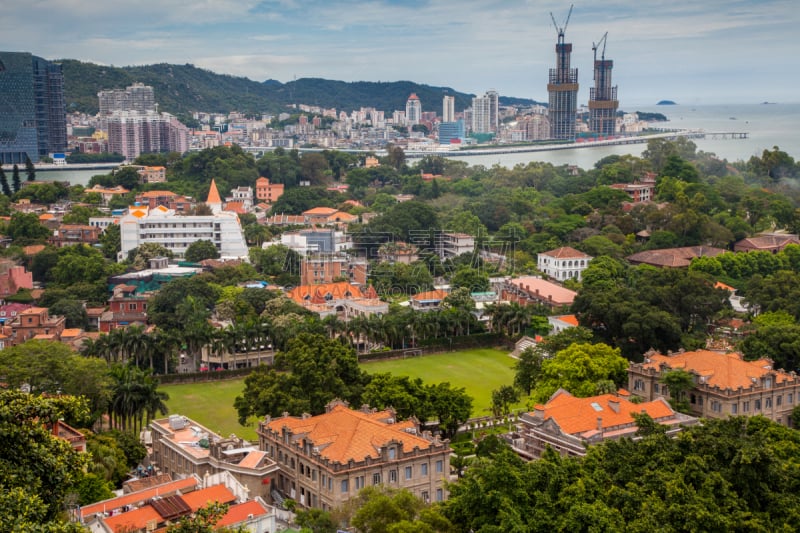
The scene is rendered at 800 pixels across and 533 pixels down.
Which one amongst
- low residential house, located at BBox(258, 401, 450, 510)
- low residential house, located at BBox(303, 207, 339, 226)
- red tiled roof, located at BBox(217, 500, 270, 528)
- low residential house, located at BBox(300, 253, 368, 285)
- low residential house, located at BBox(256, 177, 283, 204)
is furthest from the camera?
low residential house, located at BBox(256, 177, 283, 204)

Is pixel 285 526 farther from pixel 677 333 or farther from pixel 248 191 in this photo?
pixel 248 191

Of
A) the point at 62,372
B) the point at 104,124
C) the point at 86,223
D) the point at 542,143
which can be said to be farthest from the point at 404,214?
the point at 542,143

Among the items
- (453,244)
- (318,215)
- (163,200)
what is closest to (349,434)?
(453,244)

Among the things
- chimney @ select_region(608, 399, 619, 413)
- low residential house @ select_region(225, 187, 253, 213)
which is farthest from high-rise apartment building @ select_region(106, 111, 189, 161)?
chimney @ select_region(608, 399, 619, 413)

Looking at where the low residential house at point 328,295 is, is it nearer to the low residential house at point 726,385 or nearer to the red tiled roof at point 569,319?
the red tiled roof at point 569,319

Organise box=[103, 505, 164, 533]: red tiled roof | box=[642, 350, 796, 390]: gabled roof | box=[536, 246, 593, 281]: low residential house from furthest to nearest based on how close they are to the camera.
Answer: box=[536, 246, 593, 281]: low residential house, box=[642, 350, 796, 390]: gabled roof, box=[103, 505, 164, 533]: red tiled roof

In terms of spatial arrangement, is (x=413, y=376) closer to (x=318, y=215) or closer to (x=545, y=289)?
(x=545, y=289)

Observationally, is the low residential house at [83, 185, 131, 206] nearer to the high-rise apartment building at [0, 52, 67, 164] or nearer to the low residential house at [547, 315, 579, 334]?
the high-rise apartment building at [0, 52, 67, 164]
